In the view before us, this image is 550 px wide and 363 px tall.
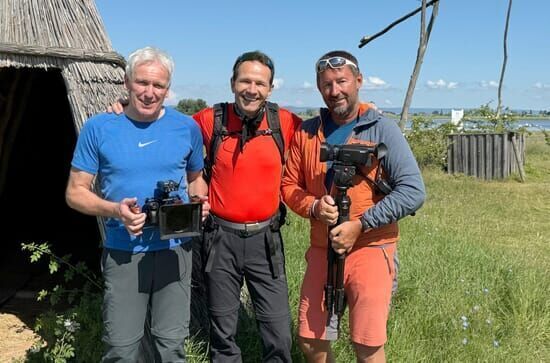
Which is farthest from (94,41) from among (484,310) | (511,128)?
(511,128)

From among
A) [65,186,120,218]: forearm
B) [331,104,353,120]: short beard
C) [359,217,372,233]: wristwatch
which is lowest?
[359,217,372,233]: wristwatch

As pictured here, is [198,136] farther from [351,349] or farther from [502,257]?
[502,257]

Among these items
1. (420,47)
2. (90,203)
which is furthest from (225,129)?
(420,47)

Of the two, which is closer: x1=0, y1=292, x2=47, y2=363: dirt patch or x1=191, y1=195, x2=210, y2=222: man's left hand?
x1=191, y1=195, x2=210, y2=222: man's left hand

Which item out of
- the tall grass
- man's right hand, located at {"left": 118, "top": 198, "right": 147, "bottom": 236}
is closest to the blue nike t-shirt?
man's right hand, located at {"left": 118, "top": 198, "right": 147, "bottom": 236}

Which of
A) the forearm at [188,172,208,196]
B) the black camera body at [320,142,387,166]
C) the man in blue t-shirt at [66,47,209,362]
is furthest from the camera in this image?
the forearm at [188,172,208,196]

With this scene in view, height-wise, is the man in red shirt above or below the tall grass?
above

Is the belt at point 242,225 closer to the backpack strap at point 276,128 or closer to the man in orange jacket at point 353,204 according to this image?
the man in orange jacket at point 353,204

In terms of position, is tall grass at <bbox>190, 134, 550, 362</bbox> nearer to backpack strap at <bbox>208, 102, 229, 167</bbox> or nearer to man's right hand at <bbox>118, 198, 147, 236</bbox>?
backpack strap at <bbox>208, 102, 229, 167</bbox>

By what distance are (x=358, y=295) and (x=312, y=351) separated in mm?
459

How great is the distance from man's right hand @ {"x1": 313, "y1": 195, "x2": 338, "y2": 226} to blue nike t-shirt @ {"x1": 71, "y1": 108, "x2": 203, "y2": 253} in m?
0.77

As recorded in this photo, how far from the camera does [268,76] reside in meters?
3.04

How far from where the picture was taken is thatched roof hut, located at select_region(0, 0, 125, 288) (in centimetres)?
393

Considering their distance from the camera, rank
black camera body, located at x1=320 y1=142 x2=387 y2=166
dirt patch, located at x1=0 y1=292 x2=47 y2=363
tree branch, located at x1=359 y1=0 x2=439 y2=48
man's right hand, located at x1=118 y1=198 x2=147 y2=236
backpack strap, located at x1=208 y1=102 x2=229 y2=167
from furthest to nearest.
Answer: tree branch, located at x1=359 y1=0 x2=439 y2=48 < dirt patch, located at x1=0 y1=292 x2=47 y2=363 < backpack strap, located at x1=208 y1=102 x2=229 y2=167 < black camera body, located at x1=320 y1=142 x2=387 y2=166 < man's right hand, located at x1=118 y1=198 x2=147 y2=236
